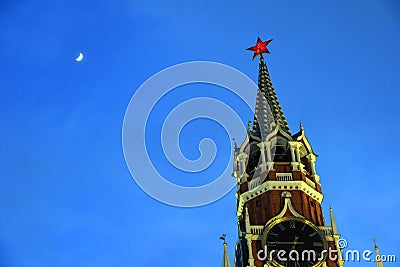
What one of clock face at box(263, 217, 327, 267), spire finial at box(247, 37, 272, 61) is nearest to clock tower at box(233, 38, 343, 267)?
clock face at box(263, 217, 327, 267)

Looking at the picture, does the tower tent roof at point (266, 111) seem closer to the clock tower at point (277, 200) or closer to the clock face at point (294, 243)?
the clock tower at point (277, 200)

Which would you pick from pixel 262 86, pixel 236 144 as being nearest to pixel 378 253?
pixel 236 144

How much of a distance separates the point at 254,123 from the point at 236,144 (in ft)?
12.5

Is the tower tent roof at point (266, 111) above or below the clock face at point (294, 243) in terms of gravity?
above

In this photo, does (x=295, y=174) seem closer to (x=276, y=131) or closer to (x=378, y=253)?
(x=276, y=131)

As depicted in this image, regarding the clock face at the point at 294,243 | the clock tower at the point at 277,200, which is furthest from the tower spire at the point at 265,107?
the clock face at the point at 294,243

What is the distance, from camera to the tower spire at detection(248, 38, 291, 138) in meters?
79.2

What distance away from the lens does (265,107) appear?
82438mm

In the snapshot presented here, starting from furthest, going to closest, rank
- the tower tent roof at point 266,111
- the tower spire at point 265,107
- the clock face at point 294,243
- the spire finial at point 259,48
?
the spire finial at point 259,48 → the tower spire at point 265,107 → the tower tent roof at point 266,111 → the clock face at point 294,243

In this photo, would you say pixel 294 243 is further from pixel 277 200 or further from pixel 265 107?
pixel 265 107

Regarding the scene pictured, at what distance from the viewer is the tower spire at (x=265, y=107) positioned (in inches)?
3118

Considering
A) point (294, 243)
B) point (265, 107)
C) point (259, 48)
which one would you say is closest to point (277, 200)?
point (294, 243)

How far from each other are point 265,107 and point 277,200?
15178mm

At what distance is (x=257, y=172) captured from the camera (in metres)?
74.3
